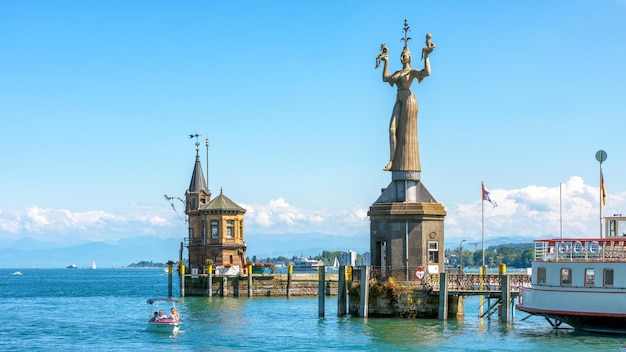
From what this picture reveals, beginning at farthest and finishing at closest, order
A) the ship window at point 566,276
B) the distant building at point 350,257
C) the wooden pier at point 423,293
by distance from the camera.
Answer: the distant building at point 350,257, the wooden pier at point 423,293, the ship window at point 566,276

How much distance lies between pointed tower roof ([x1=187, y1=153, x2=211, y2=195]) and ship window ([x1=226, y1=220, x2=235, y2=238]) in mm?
10404

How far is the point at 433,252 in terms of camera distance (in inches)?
2244

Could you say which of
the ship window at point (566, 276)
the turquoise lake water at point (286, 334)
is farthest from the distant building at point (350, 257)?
the ship window at point (566, 276)

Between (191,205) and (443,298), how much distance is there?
51646 mm

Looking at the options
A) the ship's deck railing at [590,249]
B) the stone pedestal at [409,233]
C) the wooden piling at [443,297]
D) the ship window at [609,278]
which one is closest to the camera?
the ship window at [609,278]

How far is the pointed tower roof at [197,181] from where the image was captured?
10162cm


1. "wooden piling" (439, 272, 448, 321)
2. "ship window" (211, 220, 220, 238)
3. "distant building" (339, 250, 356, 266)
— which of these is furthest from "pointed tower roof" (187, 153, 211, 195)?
"wooden piling" (439, 272, 448, 321)

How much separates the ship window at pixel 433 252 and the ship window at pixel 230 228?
3754 cm

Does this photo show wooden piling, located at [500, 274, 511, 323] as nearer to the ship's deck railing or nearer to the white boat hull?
the white boat hull

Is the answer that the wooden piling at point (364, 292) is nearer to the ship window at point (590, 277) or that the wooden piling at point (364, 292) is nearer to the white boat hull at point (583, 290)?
the white boat hull at point (583, 290)

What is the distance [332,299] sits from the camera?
85.5 m

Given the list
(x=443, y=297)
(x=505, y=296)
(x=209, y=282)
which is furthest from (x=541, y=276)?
(x=209, y=282)

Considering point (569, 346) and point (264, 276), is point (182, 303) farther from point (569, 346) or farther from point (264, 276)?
point (569, 346)

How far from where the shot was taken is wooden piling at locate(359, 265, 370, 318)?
54594 millimetres
